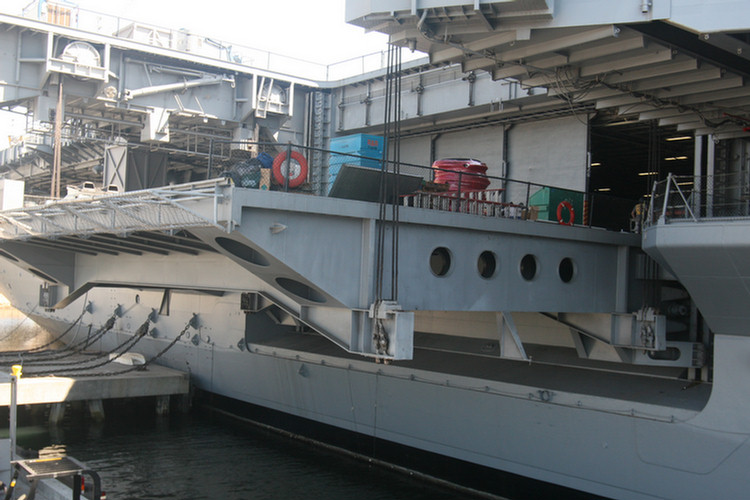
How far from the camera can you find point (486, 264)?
14875 mm

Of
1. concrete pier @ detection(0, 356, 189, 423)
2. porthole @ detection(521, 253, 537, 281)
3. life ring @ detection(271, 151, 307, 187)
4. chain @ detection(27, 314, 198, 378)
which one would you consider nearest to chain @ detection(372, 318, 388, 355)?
life ring @ detection(271, 151, 307, 187)

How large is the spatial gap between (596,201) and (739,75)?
15.1 feet

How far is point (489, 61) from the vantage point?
47.2 ft

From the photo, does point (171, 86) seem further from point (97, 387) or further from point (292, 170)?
point (292, 170)

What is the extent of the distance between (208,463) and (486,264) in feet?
28.4

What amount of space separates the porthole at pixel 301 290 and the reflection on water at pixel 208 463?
16.3 feet

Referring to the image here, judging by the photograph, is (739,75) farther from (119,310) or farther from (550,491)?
(119,310)

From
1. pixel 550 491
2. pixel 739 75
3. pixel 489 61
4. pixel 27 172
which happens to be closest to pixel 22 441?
pixel 550 491

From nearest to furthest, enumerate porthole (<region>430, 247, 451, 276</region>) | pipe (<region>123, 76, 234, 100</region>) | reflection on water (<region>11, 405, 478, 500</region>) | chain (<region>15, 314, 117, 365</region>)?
porthole (<region>430, 247, 451, 276</region>)
reflection on water (<region>11, 405, 478, 500</region>)
pipe (<region>123, 76, 234, 100</region>)
chain (<region>15, 314, 117, 365</region>)

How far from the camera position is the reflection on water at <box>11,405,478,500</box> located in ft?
51.3

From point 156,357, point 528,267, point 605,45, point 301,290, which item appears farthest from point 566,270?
point 156,357

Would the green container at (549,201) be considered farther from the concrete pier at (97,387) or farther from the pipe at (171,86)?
the pipe at (171,86)

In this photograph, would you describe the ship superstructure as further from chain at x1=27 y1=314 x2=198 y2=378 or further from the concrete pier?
the concrete pier

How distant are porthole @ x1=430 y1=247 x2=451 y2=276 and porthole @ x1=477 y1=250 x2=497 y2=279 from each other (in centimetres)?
82
